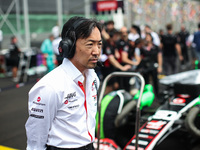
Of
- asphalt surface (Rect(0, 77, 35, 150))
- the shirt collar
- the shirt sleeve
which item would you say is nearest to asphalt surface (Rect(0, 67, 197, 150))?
asphalt surface (Rect(0, 77, 35, 150))

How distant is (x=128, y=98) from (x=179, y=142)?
1126mm

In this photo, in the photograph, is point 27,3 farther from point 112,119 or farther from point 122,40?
point 112,119

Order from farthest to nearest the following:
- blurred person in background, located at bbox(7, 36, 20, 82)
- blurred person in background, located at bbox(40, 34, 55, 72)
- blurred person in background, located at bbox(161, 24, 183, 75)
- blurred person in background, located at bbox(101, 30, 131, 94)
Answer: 1. blurred person in background, located at bbox(7, 36, 20, 82)
2. blurred person in background, located at bbox(161, 24, 183, 75)
3. blurred person in background, located at bbox(40, 34, 55, 72)
4. blurred person in background, located at bbox(101, 30, 131, 94)

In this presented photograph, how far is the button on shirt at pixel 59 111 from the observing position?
173cm

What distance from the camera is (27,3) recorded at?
14734 mm

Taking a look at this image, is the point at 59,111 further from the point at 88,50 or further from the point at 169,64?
the point at 169,64

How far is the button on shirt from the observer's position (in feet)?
5.67

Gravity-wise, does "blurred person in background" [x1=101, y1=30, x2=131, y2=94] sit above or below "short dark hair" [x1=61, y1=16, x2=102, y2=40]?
below

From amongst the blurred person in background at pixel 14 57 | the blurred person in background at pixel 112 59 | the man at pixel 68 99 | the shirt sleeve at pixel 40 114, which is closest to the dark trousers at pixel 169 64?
the blurred person in background at pixel 112 59

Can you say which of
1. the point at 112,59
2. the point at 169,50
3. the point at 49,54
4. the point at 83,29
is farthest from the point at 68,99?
the point at 169,50

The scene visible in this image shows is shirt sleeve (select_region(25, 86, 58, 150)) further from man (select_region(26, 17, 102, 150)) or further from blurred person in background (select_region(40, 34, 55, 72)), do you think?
blurred person in background (select_region(40, 34, 55, 72))

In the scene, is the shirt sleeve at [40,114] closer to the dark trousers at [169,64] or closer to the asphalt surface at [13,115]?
the asphalt surface at [13,115]

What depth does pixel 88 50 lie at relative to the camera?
186cm

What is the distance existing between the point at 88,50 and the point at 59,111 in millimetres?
421
